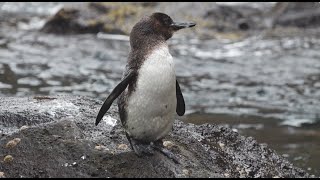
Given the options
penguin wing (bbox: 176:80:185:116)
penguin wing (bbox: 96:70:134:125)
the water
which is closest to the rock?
the water

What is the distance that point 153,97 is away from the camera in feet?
16.1

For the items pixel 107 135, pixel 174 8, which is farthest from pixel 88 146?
pixel 174 8

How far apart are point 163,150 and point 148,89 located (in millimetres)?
578

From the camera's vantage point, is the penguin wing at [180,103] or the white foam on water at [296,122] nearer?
the penguin wing at [180,103]

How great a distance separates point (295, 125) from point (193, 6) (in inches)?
389

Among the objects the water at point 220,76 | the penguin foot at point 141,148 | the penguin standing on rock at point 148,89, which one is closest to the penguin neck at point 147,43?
the penguin standing on rock at point 148,89

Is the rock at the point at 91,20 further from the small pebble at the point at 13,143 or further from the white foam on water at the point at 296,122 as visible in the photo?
the small pebble at the point at 13,143

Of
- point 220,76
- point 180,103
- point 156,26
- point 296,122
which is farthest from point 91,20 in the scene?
point 156,26

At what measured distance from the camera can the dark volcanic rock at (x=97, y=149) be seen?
4938 mm

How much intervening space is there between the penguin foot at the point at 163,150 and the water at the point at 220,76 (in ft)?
9.21

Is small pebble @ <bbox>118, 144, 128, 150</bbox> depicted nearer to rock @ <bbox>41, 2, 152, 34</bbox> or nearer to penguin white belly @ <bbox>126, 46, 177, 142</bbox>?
penguin white belly @ <bbox>126, 46, 177, 142</bbox>

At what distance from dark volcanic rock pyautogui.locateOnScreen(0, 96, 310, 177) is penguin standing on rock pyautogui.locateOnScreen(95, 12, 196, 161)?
0.21 m

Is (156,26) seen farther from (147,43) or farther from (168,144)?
(168,144)

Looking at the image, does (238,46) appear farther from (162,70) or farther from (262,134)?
(162,70)
